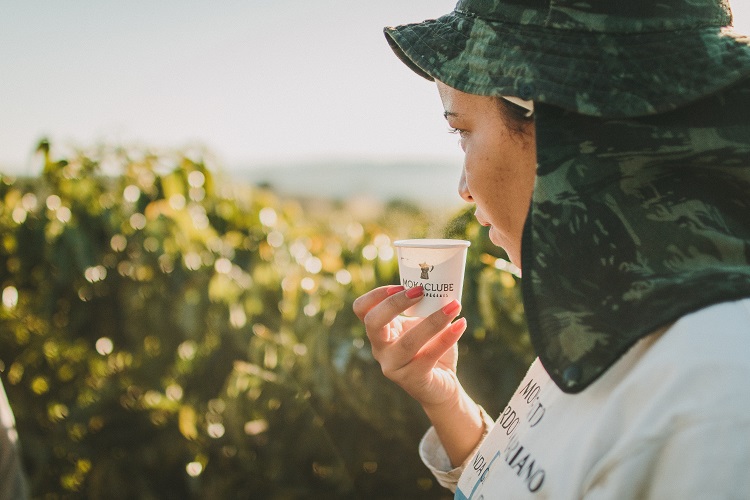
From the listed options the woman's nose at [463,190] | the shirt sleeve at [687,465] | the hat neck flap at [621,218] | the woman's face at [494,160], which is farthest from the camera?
the woman's nose at [463,190]

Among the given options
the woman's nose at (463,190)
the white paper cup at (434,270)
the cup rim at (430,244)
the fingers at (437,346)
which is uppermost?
the woman's nose at (463,190)

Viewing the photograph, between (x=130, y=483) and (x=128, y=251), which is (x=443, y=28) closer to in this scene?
(x=128, y=251)

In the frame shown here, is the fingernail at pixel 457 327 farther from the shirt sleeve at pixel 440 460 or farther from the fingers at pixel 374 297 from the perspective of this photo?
the shirt sleeve at pixel 440 460

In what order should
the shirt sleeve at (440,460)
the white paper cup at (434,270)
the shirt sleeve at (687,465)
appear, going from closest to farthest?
1. the shirt sleeve at (687,465)
2. the white paper cup at (434,270)
3. the shirt sleeve at (440,460)

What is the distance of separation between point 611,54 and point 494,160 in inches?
10.7

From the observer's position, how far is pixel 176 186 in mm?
3275

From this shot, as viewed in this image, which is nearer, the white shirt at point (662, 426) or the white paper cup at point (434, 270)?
the white shirt at point (662, 426)

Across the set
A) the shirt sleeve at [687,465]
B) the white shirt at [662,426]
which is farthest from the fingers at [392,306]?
the shirt sleeve at [687,465]

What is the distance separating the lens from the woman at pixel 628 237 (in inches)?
32.4

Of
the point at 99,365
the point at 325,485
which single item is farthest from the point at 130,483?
the point at 325,485

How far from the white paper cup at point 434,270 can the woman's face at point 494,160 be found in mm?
203

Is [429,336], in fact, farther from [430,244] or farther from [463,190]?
[463,190]

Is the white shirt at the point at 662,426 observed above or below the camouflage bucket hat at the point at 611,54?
below

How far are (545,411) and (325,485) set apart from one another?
6.97 feet
